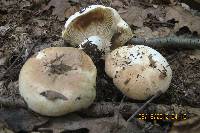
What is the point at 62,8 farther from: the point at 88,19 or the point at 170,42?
the point at 170,42

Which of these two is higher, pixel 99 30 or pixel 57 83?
pixel 99 30

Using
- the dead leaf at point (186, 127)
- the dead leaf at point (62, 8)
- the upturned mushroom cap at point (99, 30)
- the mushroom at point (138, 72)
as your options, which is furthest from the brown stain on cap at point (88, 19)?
the dead leaf at point (186, 127)

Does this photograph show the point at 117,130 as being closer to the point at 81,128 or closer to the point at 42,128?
the point at 81,128

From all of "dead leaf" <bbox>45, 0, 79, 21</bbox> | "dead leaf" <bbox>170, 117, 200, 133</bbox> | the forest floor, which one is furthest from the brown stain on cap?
"dead leaf" <bbox>170, 117, 200, 133</bbox>

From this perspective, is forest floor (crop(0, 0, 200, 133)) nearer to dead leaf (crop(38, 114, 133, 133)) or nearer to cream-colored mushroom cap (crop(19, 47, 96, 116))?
dead leaf (crop(38, 114, 133, 133))

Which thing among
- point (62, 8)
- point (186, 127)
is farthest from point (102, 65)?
point (62, 8)

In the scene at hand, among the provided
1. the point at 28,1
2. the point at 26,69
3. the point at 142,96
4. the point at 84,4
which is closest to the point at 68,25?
the point at 26,69

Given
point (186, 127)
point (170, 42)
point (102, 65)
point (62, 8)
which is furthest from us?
point (62, 8)

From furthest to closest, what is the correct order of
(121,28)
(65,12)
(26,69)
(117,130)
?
(65,12) < (121,28) < (26,69) < (117,130)
